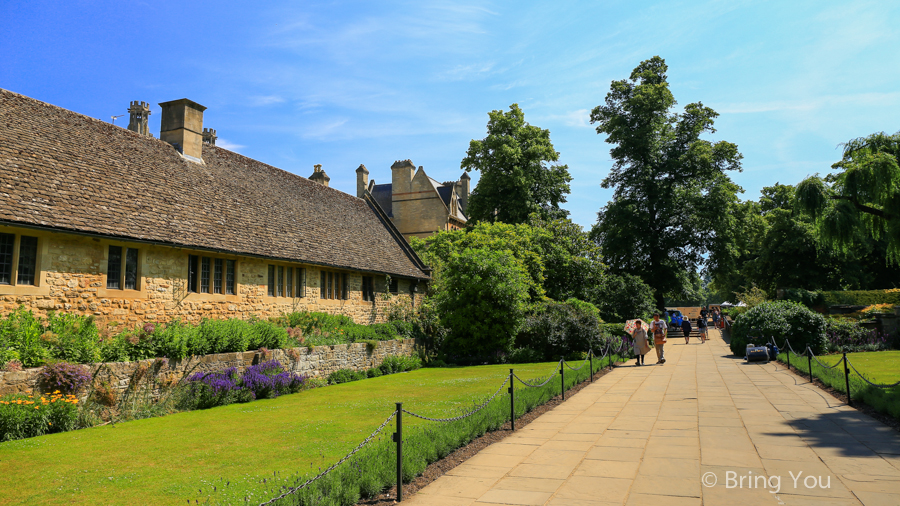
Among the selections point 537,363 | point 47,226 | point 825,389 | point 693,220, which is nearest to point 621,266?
point 693,220

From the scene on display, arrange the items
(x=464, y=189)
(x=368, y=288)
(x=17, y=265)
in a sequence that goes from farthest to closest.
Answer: (x=464, y=189), (x=368, y=288), (x=17, y=265)

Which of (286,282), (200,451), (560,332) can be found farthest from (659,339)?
(200,451)

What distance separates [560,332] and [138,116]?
1376 inches

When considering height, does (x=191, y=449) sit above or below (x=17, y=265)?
below

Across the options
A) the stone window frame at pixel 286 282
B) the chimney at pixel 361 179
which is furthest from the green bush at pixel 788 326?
the chimney at pixel 361 179

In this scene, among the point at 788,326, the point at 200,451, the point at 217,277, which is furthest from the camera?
the point at 788,326

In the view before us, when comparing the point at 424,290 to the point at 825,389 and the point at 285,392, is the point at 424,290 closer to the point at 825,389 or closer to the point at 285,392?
the point at 285,392

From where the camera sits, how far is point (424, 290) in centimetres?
3077

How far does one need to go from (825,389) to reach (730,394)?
2390 millimetres

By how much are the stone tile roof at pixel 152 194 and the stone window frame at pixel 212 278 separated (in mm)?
595

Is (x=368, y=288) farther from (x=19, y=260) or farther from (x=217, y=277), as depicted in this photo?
(x=19, y=260)

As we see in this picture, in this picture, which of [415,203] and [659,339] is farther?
[415,203]

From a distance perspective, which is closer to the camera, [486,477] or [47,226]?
[486,477]

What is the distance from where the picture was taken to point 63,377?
10.3 m
